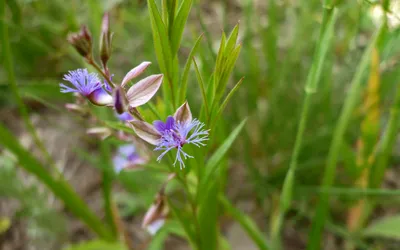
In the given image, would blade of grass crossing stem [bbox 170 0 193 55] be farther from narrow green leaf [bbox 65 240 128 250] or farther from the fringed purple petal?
narrow green leaf [bbox 65 240 128 250]

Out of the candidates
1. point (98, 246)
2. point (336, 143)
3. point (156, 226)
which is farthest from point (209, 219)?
point (98, 246)

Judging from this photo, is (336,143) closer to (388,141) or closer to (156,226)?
(388,141)

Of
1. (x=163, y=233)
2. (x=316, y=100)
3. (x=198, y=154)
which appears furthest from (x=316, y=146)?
(x=198, y=154)

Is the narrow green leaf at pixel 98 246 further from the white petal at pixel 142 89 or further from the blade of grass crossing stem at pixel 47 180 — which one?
the white petal at pixel 142 89

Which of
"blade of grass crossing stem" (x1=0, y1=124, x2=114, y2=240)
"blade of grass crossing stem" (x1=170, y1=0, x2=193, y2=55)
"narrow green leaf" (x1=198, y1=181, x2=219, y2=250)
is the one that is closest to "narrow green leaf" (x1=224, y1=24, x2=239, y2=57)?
"blade of grass crossing stem" (x1=170, y1=0, x2=193, y2=55)

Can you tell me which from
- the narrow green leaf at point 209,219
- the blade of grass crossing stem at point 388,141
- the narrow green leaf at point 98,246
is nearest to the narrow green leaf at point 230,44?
the narrow green leaf at point 209,219

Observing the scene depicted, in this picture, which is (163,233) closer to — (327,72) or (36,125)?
(327,72)
